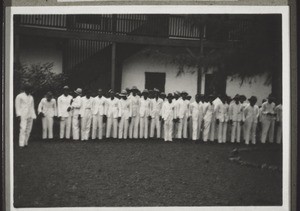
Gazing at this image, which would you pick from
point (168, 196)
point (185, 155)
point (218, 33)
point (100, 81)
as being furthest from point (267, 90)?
point (100, 81)

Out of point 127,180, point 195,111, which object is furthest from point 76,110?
point 195,111

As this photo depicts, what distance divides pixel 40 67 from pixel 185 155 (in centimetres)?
92

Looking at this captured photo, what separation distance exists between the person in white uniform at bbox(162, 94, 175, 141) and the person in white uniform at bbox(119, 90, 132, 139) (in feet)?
0.72

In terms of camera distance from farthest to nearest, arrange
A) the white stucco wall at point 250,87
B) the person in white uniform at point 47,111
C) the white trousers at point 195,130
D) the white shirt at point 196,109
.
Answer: the white trousers at point 195,130, the white shirt at point 196,109, the person in white uniform at point 47,111, the white stucco wall at point 250,87

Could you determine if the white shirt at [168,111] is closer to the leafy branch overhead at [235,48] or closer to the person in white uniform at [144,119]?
the person in white uniform at [144,119]

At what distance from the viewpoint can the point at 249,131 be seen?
7.13 ft

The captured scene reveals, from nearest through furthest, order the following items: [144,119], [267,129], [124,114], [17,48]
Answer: [17,48] → [267,129] → [144,119] → [124,114]

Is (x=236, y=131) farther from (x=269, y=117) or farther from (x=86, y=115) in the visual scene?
(x=86, y=115)

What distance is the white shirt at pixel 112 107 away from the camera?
226 centimetres

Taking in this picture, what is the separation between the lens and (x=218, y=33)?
204cm

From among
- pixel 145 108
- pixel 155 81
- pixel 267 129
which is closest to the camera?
pixel 267 129

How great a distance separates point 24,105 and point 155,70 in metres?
0.75

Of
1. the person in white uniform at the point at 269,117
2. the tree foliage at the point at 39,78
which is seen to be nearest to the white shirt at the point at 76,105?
the tree foliage at the point at 39,78

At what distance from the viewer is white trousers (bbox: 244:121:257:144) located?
2.11 metres
